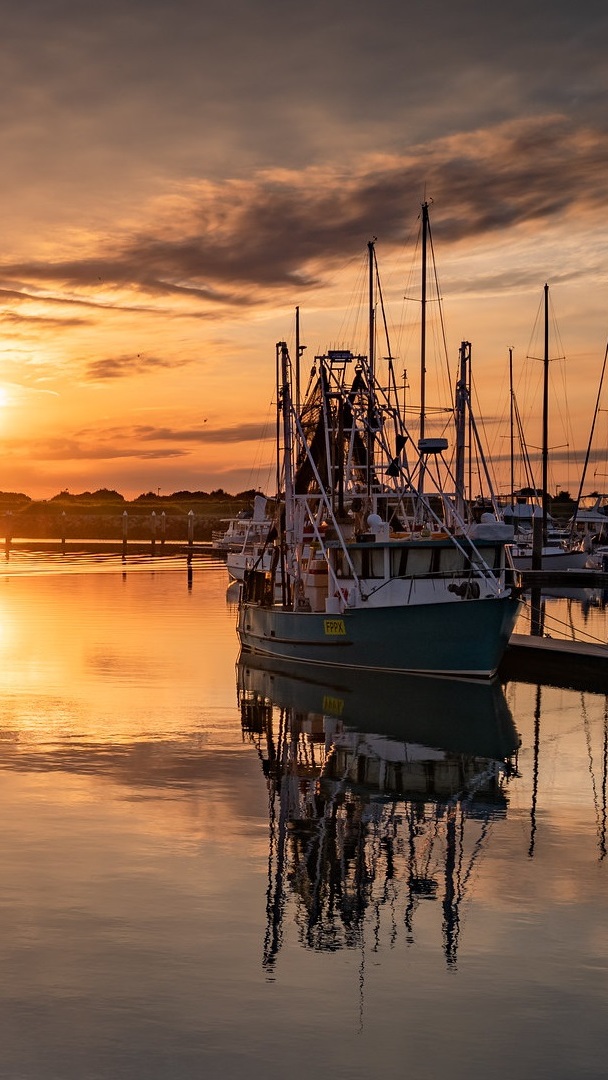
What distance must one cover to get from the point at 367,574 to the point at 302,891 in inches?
904

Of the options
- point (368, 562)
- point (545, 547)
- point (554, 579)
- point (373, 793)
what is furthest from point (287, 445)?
point (545, 547)

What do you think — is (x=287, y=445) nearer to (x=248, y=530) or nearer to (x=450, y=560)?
(x=450, y=560)

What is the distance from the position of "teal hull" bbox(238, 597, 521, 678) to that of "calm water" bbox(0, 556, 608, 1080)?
11.3 ft

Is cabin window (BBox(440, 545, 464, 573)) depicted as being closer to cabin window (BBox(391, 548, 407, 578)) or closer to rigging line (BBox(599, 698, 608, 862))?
cabin window (BBox(391, 548, 407, 578))

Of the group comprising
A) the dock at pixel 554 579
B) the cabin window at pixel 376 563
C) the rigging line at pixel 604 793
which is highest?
the cabin window at pixel 376 563

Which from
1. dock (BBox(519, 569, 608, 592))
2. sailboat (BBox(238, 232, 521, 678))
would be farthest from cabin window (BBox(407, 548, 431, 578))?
dock (BBox(519, 569, 608, 592))

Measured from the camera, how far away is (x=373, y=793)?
20.6 meters

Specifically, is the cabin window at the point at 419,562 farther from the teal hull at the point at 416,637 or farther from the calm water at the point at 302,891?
the calm water at the point at 302,891

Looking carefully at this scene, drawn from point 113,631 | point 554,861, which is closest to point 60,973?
point 554,861

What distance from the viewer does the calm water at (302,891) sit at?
34.7 feet

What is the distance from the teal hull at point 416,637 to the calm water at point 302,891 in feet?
11.3

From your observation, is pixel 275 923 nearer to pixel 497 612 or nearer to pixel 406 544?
pixel 497 612

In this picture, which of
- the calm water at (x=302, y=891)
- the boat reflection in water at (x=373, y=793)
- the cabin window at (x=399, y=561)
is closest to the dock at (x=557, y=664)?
the boat reflection in water at (x=373, y=793)

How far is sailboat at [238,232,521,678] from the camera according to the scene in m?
34.5
